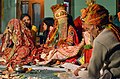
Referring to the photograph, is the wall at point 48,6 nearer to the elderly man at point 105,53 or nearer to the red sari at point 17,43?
the red sari at point 17,43

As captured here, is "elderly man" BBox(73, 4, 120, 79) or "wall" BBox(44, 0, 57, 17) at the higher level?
"wall" BBox(44, 0, 57, 17)

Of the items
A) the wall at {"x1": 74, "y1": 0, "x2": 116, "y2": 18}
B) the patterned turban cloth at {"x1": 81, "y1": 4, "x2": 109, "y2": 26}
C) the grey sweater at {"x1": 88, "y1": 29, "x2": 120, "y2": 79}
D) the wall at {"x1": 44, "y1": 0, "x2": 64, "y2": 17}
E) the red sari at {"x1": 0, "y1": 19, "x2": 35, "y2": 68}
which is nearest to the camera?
the grey sweater at {"x1": 88, "y1": 29, "x2": 120, "y2": 79}

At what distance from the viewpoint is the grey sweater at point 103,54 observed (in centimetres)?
264

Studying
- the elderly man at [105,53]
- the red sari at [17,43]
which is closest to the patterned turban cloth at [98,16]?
the elderly man at [105,53]

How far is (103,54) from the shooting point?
264cm

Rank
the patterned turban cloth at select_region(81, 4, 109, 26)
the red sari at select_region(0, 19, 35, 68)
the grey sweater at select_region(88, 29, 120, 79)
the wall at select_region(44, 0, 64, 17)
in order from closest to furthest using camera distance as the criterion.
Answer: the grey sweater at select_region(88, 29, 120, 79)
the patterned turban cloth at select_region(81, 4, 109, 26)
the red sari at select_region(0, 19, 35, 68)
the wall at select_region(44, 0, 64, 17)

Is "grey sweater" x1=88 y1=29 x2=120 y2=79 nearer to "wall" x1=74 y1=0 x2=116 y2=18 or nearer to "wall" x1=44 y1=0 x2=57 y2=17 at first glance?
"wall" x1=44 y1=0 x2=57 y2=17

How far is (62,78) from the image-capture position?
3531mm

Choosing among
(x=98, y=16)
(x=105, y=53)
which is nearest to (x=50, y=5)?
(x=98, y=16)

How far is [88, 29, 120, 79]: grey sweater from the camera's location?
104 inches

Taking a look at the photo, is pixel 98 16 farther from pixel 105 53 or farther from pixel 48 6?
pixel 48 6

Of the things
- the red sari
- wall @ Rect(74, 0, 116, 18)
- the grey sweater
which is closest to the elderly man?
the grey sweater

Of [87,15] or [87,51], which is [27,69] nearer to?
[87,51]

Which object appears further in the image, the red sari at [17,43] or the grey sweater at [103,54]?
the red sari at [17,43]
